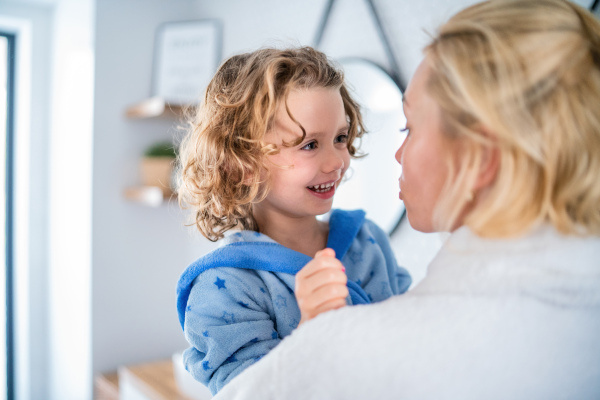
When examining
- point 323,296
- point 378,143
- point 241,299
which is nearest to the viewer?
point 323,296

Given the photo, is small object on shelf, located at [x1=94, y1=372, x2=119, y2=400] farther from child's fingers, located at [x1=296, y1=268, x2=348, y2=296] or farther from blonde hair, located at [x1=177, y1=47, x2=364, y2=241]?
child's fingers, located at [x1=296, y1=268, x2=348, y2=296]

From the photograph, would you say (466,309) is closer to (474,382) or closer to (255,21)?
(474,382)

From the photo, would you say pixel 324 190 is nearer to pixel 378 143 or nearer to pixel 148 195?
pixel 378 143

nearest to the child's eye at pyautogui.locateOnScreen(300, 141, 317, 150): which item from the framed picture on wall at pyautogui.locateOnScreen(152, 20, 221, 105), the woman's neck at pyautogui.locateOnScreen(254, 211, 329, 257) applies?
the woman's neck at pyautogui.locateOnScreen(254, 211, 329, 257)

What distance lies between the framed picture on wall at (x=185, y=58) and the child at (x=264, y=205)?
1422 mm

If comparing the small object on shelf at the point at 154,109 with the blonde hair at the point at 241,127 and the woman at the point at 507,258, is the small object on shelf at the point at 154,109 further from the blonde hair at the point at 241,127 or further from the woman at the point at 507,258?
the woman at the point at 507,258

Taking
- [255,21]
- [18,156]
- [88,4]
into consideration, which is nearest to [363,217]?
[255,21]

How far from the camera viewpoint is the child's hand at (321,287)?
0.64m

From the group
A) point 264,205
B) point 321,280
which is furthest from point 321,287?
point 264,205

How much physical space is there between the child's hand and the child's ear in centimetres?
21

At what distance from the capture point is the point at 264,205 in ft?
3.51

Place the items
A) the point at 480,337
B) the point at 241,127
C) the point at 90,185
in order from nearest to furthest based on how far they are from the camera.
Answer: the point at 480,337 < the point at 241,127 < the point at 90,185

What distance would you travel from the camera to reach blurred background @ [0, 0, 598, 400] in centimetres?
243

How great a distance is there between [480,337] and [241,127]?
64cm
